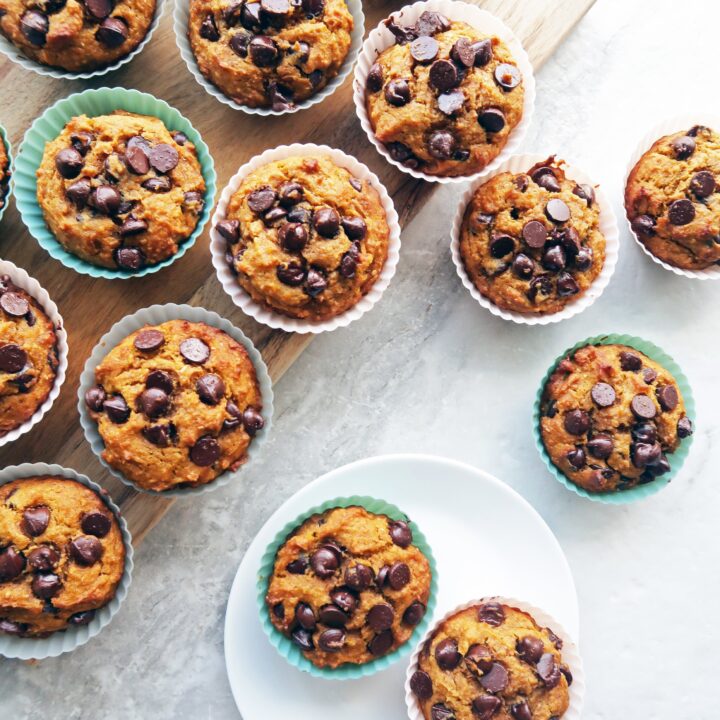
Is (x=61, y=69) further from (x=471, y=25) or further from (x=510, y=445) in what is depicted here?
(x=510, y=445)

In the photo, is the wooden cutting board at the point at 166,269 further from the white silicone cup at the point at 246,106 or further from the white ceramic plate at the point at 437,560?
the white ceramic plate at the point at 437,560

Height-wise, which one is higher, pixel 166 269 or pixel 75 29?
pixel 75 29

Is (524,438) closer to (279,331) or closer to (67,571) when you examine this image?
(279,331)

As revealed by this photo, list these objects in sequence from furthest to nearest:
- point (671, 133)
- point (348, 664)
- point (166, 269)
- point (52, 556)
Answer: point (671, 133) < point (166, 269) < point (348, 664) < point (52, 556)

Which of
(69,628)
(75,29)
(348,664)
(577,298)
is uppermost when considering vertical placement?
(577,298)

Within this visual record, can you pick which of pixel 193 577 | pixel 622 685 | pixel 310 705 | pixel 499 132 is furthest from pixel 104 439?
pixel 622 685

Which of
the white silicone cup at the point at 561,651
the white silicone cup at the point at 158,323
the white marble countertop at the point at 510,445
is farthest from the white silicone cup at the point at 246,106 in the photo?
the white silicone cup at the point at 561,651

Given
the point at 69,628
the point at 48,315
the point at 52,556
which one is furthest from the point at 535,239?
the point at 69,628

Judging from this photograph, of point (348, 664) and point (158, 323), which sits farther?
point (158, 323)
